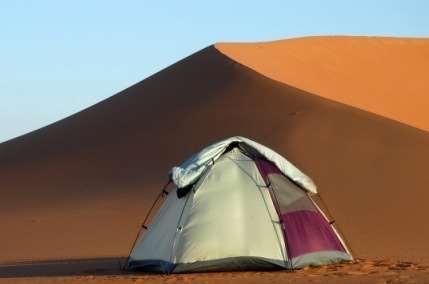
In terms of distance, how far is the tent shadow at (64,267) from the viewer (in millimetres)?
13250

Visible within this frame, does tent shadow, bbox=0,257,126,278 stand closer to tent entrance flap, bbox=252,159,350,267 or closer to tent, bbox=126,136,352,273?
tent, bbox=126,136,352,273

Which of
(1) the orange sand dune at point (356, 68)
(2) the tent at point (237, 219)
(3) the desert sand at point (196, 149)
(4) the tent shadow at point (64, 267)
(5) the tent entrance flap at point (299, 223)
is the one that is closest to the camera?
(2) the tent at point (237, 219)

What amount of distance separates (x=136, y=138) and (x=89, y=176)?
8.64 feet

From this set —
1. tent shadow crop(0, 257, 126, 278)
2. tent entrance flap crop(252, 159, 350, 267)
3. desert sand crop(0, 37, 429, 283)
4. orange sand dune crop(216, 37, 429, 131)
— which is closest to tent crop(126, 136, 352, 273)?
tent entrance flap crop(252, 159, 350, 267)

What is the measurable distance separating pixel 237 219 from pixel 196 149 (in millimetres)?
13313

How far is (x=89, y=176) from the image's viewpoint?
26.3 m

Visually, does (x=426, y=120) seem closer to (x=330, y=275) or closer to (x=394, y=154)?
(x=394, y=154)

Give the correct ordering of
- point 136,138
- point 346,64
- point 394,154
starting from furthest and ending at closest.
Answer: point 346,64 → point 136,138 → point 394,154

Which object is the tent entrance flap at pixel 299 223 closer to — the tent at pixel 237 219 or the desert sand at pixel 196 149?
the tent at pixel 237 219

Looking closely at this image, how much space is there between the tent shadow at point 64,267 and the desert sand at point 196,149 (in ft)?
0.08

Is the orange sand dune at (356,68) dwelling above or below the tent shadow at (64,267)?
above

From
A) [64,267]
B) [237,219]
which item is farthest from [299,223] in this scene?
[64,267]

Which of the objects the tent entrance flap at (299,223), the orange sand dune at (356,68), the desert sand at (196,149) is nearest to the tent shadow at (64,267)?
the desert sand at (196,149)

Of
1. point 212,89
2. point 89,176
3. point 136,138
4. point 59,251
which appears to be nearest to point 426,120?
point 212,89
